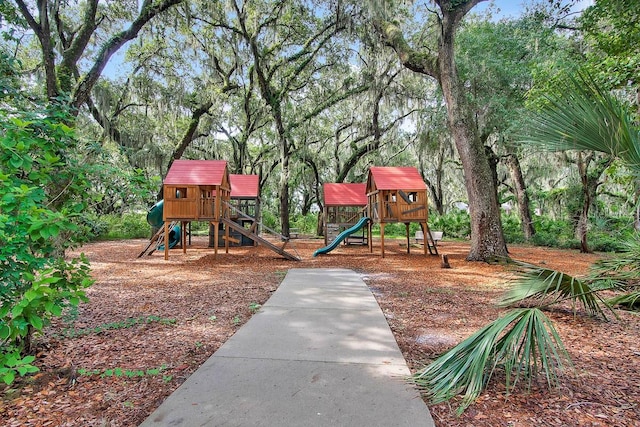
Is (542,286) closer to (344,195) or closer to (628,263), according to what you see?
(628,263)

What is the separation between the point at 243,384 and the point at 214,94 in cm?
1485

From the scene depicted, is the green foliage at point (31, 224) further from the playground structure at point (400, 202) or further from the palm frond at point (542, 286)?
the playground structure at point (400, 202)

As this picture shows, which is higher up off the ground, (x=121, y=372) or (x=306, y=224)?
(x=306, y=224)

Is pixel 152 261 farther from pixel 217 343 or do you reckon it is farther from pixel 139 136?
pixel 139 136

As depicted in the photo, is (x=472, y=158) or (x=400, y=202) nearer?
(x=472, y=158)

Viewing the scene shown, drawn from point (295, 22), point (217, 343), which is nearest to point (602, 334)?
point (217, 343)

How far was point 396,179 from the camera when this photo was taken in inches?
480

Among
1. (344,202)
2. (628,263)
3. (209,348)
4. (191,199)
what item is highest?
(344,202)

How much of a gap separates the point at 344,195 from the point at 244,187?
16.2 ft

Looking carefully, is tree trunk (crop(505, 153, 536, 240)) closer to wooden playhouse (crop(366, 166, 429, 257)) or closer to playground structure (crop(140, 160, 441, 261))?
playground structure (crop(140, 160, 441, 261))

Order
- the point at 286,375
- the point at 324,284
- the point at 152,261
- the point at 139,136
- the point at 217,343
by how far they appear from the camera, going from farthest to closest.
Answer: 1. the point at 139,136
2. the point at 152,261
3. the point at 324,284
4. the point at 217,343
5. the point at 286,375

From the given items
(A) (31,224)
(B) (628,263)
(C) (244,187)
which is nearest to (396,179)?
(C) (244,187)

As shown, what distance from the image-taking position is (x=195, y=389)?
2357 mm

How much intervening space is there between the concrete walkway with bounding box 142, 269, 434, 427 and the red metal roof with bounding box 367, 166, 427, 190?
8080mm
